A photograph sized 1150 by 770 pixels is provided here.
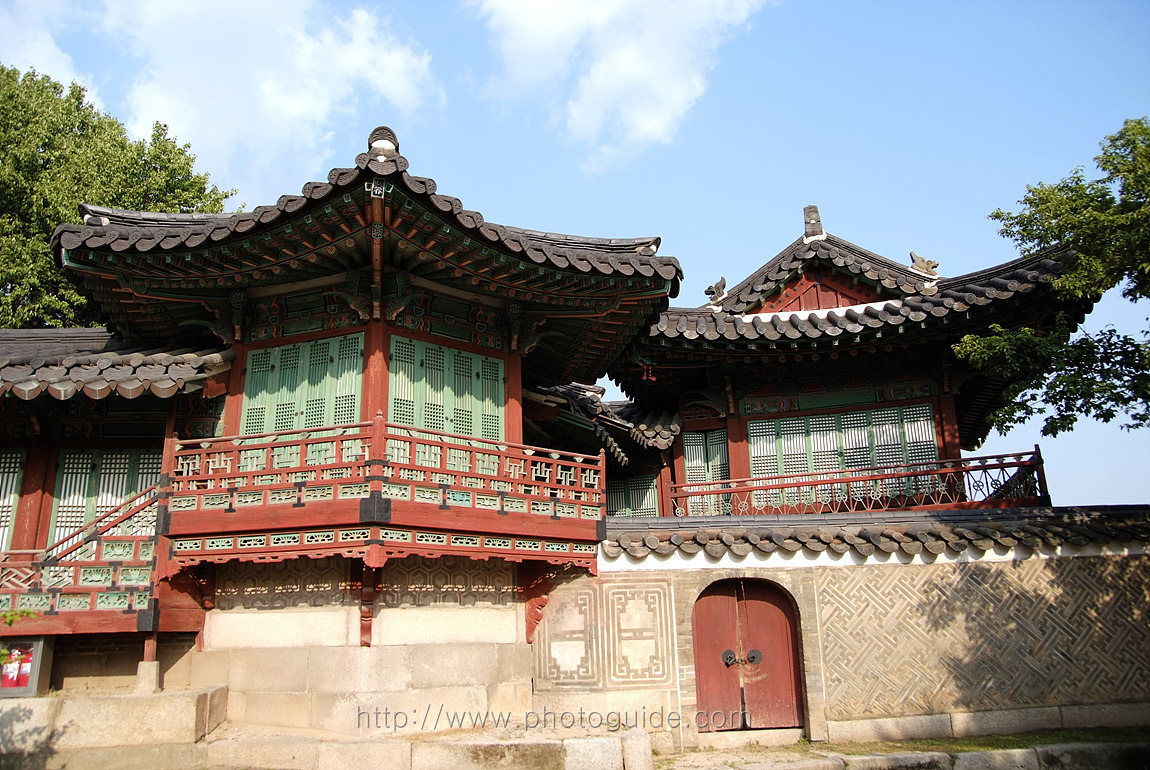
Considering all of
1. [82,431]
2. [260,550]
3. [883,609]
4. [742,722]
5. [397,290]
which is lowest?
[742,722]

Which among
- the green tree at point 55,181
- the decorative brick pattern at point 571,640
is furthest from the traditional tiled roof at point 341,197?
the green tree at point 55,181

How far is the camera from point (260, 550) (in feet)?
34.1

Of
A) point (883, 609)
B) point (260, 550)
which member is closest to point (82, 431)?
point (260, 550)

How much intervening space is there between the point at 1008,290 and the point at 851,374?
338 cm

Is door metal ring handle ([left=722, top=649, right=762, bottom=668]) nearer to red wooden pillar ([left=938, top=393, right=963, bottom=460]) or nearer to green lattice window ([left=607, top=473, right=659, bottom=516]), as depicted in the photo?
red wooden pillar ([left=938, top=393, right=963, bottom=460])

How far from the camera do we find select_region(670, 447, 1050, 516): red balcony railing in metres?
14.0

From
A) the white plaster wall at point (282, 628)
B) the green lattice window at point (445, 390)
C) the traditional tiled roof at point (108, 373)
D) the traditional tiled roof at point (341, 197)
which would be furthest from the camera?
the green lattice window at point (445, 390)

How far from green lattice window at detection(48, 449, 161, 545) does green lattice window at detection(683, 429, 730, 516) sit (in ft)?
31.8

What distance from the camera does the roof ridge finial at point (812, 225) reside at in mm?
18047

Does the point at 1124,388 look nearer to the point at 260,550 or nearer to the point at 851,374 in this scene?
the point at 851,374

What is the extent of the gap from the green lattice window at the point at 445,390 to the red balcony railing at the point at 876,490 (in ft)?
15.0

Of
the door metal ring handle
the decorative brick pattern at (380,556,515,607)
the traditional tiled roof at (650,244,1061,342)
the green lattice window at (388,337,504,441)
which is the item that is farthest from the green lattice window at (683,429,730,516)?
the decorative brick pattern at (380,556,515,607)

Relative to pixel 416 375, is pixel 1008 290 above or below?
above

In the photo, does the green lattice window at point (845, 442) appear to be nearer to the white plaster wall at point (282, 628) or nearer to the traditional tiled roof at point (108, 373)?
the white plaster wall at point (282, 628)
